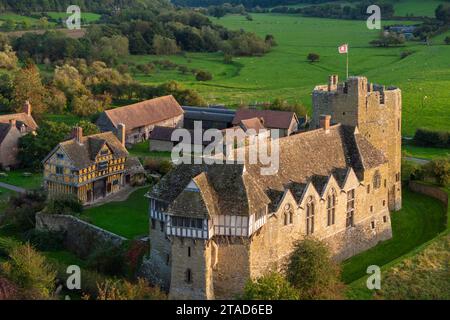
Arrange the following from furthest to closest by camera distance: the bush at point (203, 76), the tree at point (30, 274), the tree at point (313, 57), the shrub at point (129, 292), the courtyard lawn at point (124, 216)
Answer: the tree at point (313, 57), the bush at point (203, 76), the courtyard lawn at point (124, 216), the tree at point (30, 274), the shrub at point (129, 292)

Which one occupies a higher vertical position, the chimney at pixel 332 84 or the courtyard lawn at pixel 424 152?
the chimney at pixel 332 84

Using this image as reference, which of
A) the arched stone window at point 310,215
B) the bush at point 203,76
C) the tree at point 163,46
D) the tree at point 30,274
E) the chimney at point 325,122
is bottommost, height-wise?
the tree at point 30,274

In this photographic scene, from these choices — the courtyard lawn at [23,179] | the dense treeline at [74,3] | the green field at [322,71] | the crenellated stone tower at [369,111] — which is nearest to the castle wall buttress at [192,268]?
the crenellated stone tower at [369,111]

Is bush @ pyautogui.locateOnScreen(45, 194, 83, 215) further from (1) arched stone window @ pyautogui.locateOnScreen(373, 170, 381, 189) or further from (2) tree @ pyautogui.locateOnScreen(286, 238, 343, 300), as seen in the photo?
(1) arched stone window @ pyautogui.locateOnScreen(373, 170, 381, 189)

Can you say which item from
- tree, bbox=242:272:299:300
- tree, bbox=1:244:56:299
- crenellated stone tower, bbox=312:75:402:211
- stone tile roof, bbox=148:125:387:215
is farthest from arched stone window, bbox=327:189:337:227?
tree, bbox=1:244:56:299

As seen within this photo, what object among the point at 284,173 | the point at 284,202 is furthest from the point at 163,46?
the point at 284,202

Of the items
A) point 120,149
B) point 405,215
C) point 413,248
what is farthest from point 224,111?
point 413,248

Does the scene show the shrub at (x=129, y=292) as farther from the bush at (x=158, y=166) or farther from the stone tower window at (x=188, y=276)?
the bush at (x=158, y=166)
